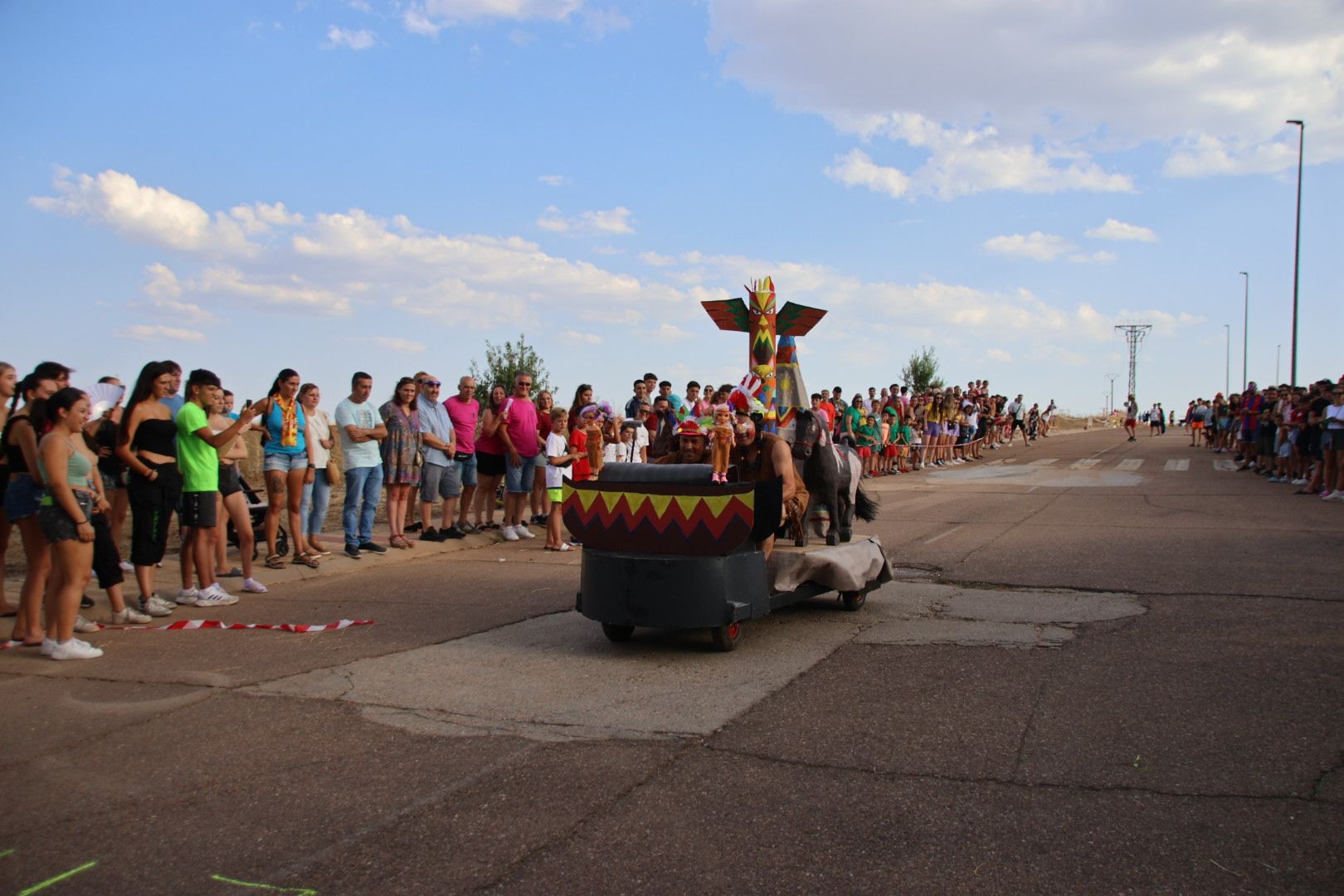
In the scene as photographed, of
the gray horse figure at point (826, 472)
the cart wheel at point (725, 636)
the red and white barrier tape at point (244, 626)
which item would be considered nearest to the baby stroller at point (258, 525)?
the red and white barrier tape at point (244, 626)

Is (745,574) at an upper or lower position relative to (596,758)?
upper

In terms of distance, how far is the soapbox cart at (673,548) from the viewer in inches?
277

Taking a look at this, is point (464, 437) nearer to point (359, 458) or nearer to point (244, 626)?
point (359, 458)

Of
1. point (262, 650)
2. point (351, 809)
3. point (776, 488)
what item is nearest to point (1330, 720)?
point (776, 488)

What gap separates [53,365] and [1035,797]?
765 centimetres

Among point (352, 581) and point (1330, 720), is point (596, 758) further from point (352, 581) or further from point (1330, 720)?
point (352, 581)

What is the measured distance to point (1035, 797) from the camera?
440 cm

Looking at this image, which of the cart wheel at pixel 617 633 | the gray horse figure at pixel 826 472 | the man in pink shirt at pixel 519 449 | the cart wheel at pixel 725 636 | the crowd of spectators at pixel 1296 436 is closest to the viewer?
the cart wheel at pixel 725 636

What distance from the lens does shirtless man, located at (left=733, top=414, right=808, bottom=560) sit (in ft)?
26.8

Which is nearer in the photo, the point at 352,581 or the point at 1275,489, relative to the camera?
the point at 352,581

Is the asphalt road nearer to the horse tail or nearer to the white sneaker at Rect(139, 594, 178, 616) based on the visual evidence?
the white sneaker at Rect(139, 594, 178, 616)

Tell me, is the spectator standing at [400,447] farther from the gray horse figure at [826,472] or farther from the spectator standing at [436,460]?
the gray horse figure at [826,472]

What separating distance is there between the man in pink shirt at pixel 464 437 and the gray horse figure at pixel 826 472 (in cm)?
533

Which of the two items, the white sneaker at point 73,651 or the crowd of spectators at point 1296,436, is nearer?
the white sneaker at point 73,651
